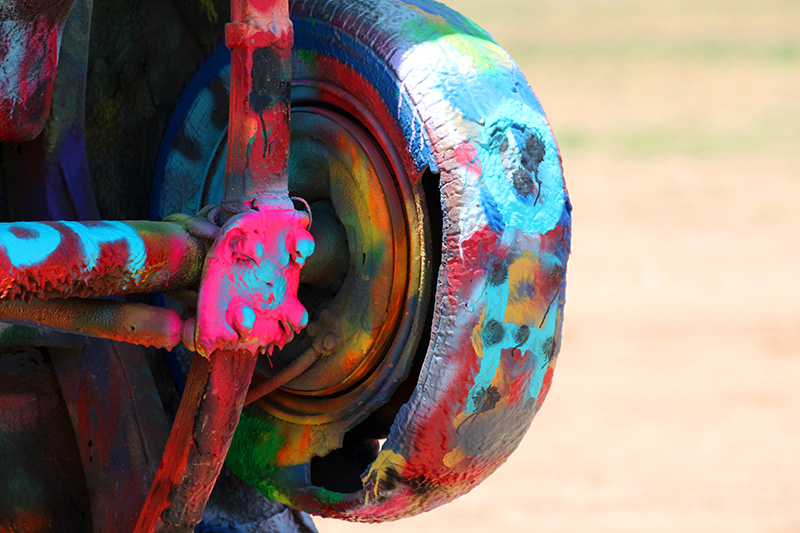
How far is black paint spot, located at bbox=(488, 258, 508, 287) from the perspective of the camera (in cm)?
132

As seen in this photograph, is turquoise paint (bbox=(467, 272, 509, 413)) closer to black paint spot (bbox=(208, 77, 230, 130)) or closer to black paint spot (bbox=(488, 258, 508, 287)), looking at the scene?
black paint spot (bbox=(488, 258, 508, 287))

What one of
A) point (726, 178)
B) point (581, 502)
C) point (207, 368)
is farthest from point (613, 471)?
point (726, 178)

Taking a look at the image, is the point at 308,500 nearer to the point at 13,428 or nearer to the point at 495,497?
the point at 13,428

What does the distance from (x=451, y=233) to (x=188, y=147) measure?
0.47 meters

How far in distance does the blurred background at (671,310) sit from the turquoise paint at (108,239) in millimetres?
1979

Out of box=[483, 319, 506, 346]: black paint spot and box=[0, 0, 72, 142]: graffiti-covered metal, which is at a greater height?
box=[0, 0, 72, 142]: graffiti-covered metal

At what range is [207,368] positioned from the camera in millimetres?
1323

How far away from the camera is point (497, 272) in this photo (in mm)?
1325

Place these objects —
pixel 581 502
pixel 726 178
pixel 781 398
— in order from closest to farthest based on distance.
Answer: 1. pixel 581 502
2. pixel 781 398
3. pixel 726 178

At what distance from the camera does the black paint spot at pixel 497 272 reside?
1.32m

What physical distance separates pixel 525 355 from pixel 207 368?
37 centimetres

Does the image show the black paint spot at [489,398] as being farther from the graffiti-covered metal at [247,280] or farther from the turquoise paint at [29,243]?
the turquoise paint at [29,243]

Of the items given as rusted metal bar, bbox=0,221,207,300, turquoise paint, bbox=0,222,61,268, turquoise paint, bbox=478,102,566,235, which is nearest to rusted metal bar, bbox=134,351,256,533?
rusted metal bar, bbox=0,221,207,300

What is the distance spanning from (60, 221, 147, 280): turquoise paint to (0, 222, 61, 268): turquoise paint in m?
0.03
